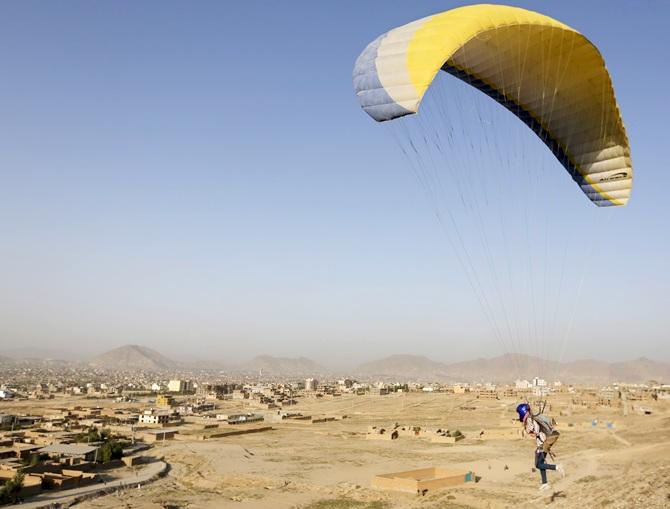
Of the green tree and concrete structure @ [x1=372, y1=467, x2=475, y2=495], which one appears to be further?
concrete structure @ [x1=372, y1=467, x2=475, y2=495]

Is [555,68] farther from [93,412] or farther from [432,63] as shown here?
[93,412]

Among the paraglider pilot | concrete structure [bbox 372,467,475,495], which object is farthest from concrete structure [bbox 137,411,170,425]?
the paraglider pilot

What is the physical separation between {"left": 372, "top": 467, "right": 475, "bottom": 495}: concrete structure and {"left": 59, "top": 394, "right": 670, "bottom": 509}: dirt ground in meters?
0.51

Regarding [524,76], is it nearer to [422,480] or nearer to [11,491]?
[422,480]

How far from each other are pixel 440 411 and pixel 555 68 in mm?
66946

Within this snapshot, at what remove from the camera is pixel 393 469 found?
106ft

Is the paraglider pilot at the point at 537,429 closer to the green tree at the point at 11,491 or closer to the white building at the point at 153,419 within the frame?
the green tree at the point at 11,491

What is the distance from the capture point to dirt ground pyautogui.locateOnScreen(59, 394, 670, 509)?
20.9m

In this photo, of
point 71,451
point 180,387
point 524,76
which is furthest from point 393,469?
point 180,387

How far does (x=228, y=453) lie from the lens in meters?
40.4

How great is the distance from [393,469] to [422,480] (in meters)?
6.83

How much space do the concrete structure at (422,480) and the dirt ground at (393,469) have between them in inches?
20.1

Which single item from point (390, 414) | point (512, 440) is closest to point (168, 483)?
point (512, 440)

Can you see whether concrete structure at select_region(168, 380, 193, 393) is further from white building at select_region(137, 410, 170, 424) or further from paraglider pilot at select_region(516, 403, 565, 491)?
paraglider pilot at select_region(516, 403, 565, 491)
